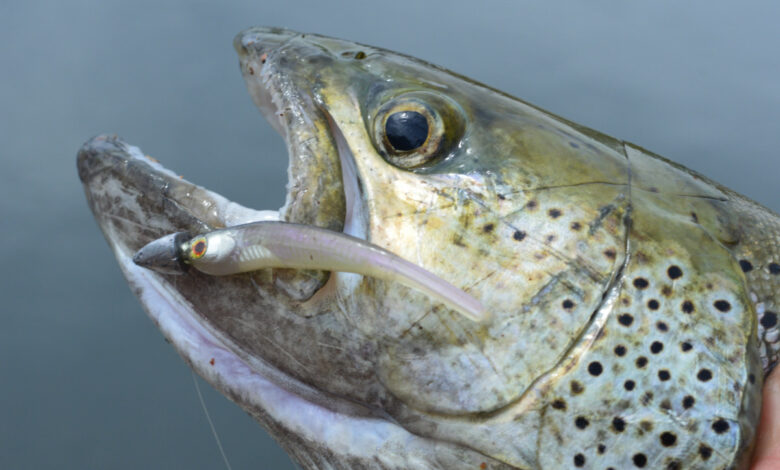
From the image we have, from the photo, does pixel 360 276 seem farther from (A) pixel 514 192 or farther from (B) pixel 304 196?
(A) pixel 514 192

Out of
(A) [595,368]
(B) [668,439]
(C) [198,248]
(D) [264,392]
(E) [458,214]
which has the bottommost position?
(D) [264,392]

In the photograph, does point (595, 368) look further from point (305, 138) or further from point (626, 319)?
point (305, 138)

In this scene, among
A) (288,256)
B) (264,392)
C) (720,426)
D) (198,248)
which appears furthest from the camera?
(264,392)

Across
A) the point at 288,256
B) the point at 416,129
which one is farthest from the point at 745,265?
the point at 288,256

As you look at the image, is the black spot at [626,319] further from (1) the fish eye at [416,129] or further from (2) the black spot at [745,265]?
(1) the fish eye at [416,129]

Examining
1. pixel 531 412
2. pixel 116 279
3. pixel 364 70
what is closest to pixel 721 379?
pixel 531 412

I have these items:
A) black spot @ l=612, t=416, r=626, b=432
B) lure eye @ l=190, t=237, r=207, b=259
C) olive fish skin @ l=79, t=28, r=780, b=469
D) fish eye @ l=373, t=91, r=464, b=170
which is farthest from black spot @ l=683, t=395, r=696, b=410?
lure eye @ l=190, t=237, r=207, b=259
